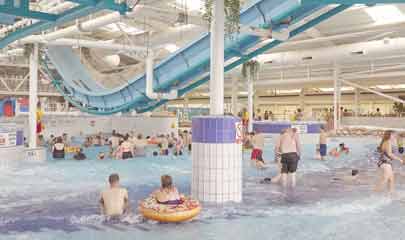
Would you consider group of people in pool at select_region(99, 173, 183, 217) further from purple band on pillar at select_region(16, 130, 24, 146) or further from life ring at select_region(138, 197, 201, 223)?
purple band on pillar at select_region(16, 130, 24, 146)

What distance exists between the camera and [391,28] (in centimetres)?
1820

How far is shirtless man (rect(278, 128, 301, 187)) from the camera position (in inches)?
356

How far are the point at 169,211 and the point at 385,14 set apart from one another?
15433mm

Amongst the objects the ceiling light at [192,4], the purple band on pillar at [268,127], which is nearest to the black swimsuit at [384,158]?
the ceiling light at [192,4]

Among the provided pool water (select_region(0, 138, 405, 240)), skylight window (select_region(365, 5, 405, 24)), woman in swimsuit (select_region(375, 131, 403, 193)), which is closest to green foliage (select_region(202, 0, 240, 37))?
pool water (select_region(0, 138, 405, 240))

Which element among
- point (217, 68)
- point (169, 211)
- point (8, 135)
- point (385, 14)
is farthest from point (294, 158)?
point (385, 14)

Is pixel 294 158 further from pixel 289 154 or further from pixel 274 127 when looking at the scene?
pixel 274 127

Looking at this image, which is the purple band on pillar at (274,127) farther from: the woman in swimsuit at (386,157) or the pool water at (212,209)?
the woman in swimsuit at (386,157)

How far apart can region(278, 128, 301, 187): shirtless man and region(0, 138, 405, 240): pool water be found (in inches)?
12.8

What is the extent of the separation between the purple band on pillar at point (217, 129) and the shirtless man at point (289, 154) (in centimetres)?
209

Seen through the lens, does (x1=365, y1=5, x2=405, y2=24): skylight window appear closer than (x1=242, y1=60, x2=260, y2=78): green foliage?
No

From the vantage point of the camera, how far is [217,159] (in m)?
7.30

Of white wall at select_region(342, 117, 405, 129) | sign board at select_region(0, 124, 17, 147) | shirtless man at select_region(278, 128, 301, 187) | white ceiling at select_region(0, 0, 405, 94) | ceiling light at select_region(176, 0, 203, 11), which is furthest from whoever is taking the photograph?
white wall at select_region(342, 117, 405, 129)

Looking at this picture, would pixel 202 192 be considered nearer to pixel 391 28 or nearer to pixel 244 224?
pixel 244 224
